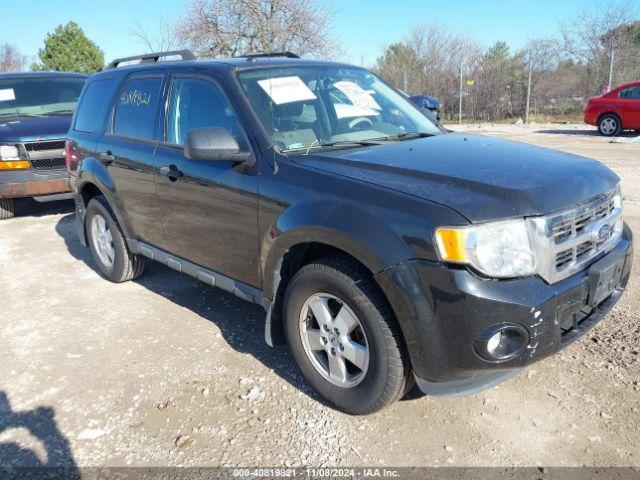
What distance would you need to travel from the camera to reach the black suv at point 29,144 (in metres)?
7.11

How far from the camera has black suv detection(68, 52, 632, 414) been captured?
2.31 meters

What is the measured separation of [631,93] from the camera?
14.8 metres

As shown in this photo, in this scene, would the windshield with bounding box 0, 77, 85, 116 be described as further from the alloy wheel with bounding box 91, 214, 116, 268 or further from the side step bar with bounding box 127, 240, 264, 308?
the side step bar with bounding box 127, 240, 264, 308

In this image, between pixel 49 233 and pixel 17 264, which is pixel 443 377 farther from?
pixel 49 233

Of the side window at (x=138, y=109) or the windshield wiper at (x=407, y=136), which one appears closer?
the windshield wiper at (x=407, y=136)

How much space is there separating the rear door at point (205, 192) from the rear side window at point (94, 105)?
44.6 inches

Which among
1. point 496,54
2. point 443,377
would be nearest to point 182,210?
point 443,377

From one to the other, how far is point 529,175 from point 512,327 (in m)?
0.80

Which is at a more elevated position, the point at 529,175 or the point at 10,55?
the point at 10,55

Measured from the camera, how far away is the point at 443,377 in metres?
2.42

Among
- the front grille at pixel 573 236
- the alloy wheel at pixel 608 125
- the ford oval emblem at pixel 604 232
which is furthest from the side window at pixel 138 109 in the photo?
the alloy wheel at pixel 608 125

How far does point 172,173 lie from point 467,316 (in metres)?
2.28

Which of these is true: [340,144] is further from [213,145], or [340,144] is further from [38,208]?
[38,208]

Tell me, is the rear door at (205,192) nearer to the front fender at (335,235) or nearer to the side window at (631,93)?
the front fender at (335,235)
